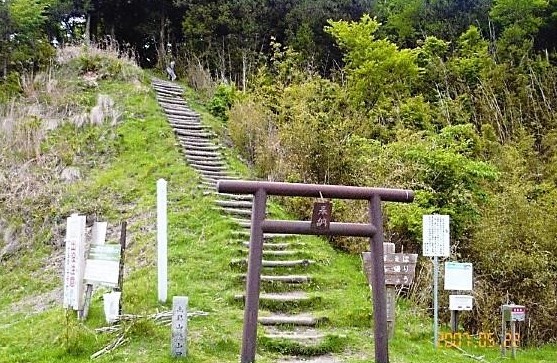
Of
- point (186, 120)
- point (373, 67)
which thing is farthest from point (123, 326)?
point (373, 67)

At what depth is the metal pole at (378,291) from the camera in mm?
5352

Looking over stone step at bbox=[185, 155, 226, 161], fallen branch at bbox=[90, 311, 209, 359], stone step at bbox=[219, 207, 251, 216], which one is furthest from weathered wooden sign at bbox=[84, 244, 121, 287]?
stone step at bbox=[185, 155, 226, 161]

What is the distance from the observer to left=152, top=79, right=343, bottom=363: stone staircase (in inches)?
249

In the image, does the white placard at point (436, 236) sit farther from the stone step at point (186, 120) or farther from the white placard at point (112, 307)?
the stone step at point (186, 120)

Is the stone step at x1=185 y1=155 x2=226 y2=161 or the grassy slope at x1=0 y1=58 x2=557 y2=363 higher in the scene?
the stone step at x1=185 y1=155 x2=226 y2=161

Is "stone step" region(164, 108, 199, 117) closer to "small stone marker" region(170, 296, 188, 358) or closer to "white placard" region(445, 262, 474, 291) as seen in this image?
"white placard" region(445, 262, 474, 291)

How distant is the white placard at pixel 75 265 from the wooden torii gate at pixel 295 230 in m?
2.05

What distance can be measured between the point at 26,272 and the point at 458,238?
19.6ft

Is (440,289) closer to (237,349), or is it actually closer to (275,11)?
(237,349)

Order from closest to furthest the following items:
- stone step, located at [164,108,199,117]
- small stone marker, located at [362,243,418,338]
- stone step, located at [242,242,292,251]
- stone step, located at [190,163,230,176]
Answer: small stone marker, located at [362,243,418,338] < stone step, located at [242,242,292,251] < stone step, located at [190,163,230,176] < stone step, located at [164,108,199,117]

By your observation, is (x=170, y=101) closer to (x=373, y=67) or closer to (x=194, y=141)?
(x=194, y=141)

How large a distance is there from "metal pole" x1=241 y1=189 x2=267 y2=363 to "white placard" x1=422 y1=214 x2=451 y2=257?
2.39 m

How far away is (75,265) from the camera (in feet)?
21.6

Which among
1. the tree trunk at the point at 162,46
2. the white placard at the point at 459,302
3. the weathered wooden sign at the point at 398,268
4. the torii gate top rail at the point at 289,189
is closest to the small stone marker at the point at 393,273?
the weathered wooden sign at the point at 398,268
